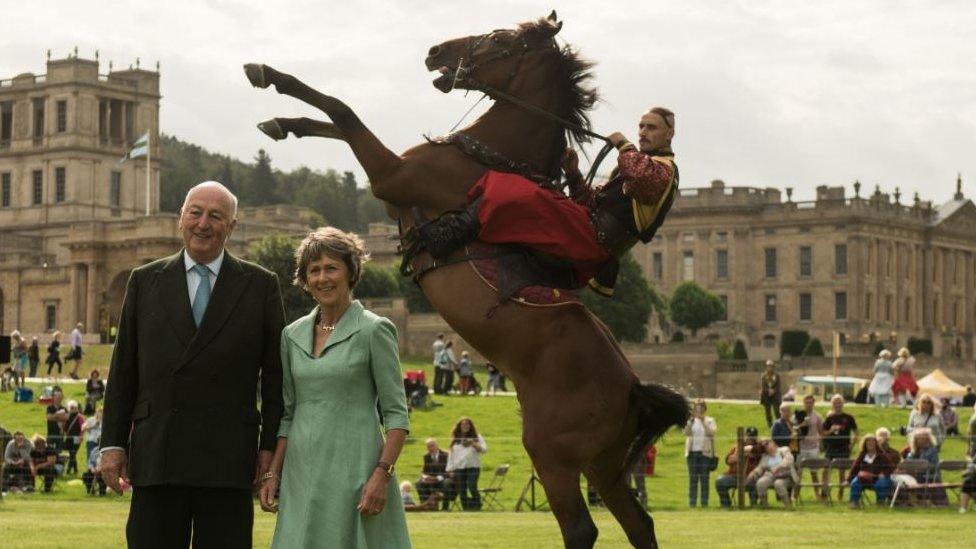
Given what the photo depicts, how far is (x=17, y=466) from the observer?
2683 cm

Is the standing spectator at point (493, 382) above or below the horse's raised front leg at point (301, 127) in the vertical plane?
below

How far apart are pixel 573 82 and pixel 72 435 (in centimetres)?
2365

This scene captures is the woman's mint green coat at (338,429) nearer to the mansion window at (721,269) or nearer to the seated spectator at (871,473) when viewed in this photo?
the seated spectator at (871,473)

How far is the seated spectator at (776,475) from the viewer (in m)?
23.7

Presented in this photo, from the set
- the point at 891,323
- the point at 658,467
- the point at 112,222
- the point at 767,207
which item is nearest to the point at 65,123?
the point at 112,222

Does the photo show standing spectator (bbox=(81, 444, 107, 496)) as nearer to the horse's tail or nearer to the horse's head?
the horse's head

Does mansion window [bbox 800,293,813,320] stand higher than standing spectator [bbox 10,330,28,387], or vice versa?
mansion window [bbox 800,293,813,320]

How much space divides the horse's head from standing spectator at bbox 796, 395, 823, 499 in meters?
16.2

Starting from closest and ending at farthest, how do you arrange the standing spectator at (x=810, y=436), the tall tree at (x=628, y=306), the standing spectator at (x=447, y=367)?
the standing spectator at (x=810, y=436), the standing spectator at (x=447, y=367), the tall tree at (x=628, y=306)

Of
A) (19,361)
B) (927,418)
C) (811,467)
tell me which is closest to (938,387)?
(19,361)

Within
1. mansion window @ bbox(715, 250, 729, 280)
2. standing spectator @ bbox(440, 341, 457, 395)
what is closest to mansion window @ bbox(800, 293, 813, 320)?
mansion window @ bbox(715, 250, 729, 280)

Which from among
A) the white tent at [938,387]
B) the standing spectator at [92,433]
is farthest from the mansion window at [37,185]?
the standing spectator at [92,433]

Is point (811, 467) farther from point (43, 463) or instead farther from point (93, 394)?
point (93, 394)

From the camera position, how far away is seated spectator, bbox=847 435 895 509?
23141 millimetres
